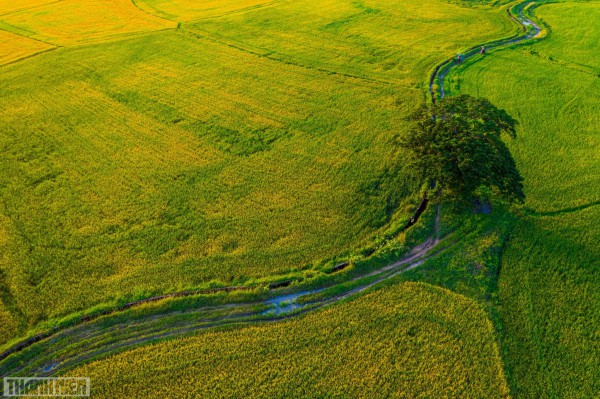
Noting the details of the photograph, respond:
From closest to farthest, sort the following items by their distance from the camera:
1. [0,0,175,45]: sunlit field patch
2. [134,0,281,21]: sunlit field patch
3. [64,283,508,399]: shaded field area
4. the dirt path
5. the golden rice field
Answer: [64,283,508,399]: shaded field area, the golden rice field, the dirt path, [0,0,175,45]: sunlit field patch, [134,0,281,21]: sunlit field patch

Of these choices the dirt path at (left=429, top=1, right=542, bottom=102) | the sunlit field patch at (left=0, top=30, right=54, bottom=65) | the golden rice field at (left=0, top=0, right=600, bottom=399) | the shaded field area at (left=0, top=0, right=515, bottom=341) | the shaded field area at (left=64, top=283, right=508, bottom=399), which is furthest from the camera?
the sunlit field patch at (left=0, top=30, right=54, bottom=65)

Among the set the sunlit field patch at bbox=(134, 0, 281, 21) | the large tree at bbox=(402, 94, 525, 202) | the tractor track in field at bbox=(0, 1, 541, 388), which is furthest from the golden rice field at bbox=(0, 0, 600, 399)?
the sunlit field patch at bbox=(134, 0, 281, 21)

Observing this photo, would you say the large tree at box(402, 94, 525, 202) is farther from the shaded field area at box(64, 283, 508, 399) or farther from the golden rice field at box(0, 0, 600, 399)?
the shaded field area at box(64, 283, 508, 399)

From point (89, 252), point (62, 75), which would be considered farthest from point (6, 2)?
point (89, 252)

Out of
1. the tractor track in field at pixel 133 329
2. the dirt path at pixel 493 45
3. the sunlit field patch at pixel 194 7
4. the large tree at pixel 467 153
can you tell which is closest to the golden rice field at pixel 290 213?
the tractor track in field at pixel 133 329

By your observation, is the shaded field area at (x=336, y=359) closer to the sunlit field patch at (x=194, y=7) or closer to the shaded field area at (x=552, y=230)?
the shaded field area at (x=552, y=230)

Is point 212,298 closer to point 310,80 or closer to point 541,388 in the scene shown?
point 541,388

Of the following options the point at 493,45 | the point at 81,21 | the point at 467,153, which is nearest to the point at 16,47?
the point at 81,21
